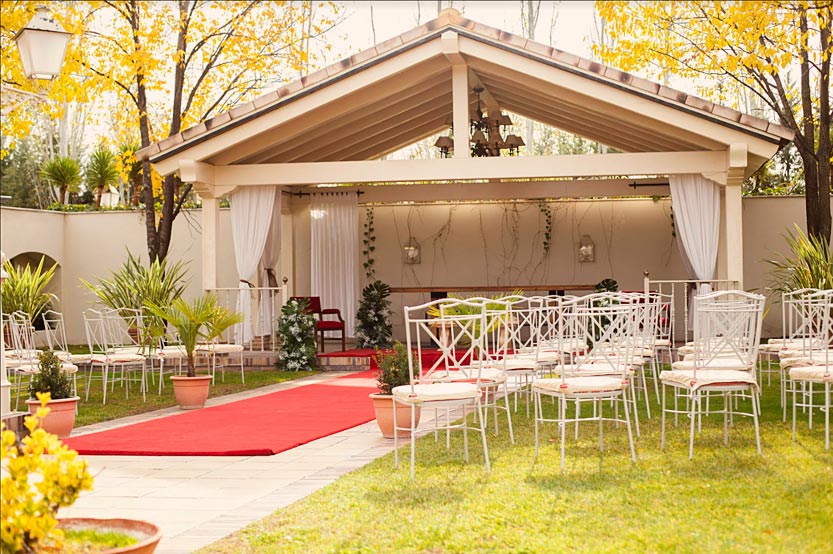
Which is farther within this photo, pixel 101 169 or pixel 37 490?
pixel 101 169

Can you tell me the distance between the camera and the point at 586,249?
16375 mm

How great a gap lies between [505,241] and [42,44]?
39.4 ft

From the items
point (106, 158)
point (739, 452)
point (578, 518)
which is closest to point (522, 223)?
point (106, 158)

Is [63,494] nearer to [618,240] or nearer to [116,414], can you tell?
[116,414]

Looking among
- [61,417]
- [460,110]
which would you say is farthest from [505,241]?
[61,417]

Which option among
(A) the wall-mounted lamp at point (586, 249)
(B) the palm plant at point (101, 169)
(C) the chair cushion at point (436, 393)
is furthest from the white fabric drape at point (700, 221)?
(B) the palm plant at point (101, 169)

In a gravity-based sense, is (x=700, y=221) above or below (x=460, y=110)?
below

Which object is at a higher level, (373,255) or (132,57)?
(132,57)

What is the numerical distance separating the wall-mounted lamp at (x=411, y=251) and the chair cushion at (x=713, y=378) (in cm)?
1129

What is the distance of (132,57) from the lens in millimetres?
13844

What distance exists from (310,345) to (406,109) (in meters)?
3.47

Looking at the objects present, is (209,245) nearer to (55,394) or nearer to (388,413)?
(55,394)

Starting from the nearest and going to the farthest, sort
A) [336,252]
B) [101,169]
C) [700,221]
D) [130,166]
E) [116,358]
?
[116,358], [700,221], [130,166], [336,252], [101,169]

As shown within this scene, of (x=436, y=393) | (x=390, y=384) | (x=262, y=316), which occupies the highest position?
(x=262, y=316)
